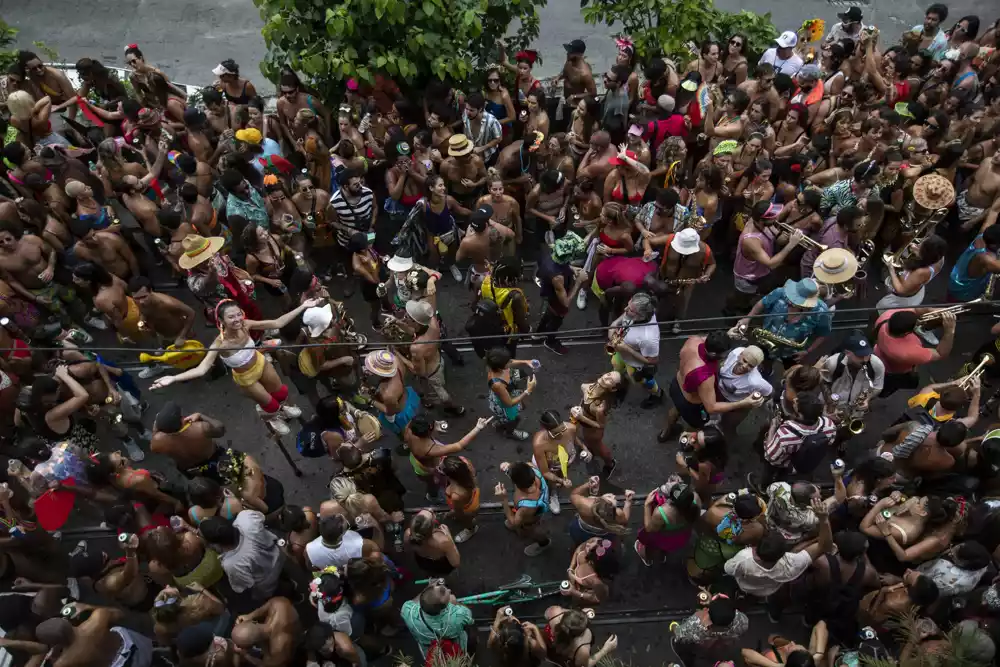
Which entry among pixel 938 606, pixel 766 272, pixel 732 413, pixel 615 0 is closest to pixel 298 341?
pixel 732 413

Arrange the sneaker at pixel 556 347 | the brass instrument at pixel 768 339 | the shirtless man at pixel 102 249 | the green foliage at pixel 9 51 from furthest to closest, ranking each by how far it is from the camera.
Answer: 1. the green foliage at pixel 9 51
2. the sneaker at pixel 556 347
3. the shirtless man at pixel 102 249
4. the brass instrument at pixel 768 339

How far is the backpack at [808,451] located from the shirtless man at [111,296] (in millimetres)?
6782

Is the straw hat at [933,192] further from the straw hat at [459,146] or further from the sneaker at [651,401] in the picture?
the straw hat at [459,146]

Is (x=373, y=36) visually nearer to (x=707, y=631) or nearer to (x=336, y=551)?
(x=336, y=551)

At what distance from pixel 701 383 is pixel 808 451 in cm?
109

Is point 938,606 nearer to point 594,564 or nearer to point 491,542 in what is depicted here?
point 594,564

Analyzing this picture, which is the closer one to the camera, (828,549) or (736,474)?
(828,549)

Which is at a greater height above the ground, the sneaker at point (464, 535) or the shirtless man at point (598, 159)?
the shirtless man at point (598, 159)

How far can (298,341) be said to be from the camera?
7.30m

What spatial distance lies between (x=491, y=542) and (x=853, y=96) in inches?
290

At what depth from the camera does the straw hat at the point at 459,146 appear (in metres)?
8.58

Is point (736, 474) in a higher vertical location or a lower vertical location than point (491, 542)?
higher

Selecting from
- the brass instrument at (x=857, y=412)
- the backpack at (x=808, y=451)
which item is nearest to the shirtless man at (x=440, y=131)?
the backpack at (x=808, y=451)

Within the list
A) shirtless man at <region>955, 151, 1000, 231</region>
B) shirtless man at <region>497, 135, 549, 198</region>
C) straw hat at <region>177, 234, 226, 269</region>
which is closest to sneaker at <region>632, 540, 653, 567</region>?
shirtless man at <region>497, 135, 549, 198</region>
